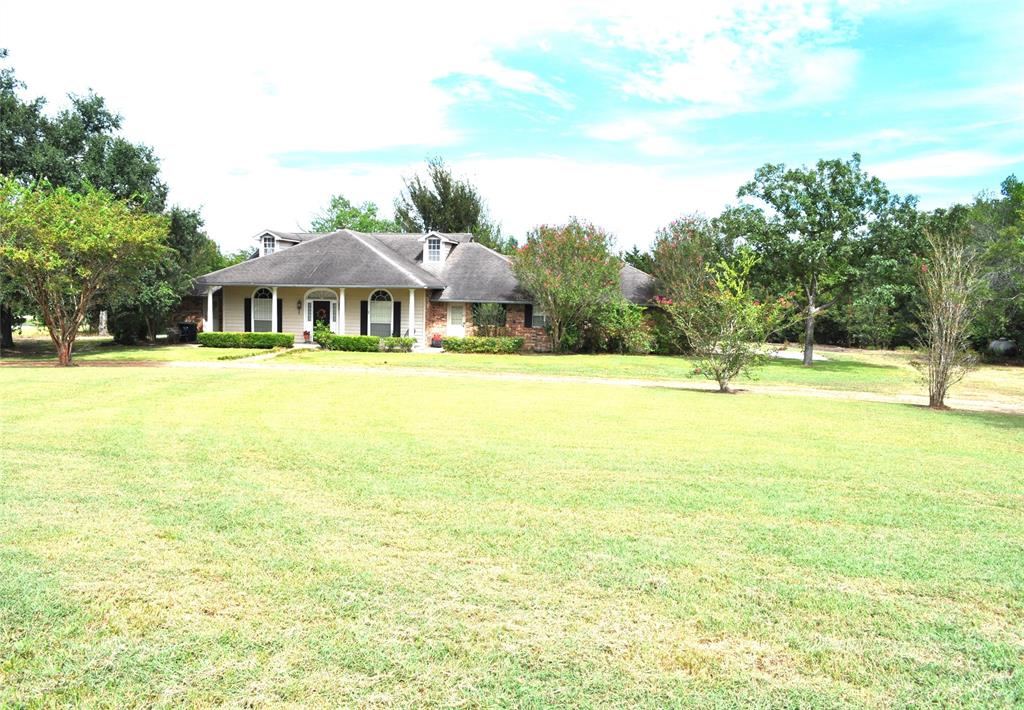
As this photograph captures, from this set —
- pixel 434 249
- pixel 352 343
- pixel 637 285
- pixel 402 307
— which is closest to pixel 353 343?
pixel 352 343

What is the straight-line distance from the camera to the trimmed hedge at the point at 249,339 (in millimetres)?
31828

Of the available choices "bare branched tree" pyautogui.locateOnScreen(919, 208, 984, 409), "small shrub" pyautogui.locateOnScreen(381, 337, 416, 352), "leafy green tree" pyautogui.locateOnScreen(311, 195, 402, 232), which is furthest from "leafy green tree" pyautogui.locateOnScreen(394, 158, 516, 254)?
"bare branched tree" pyautogui.locateOnScreen(919, 208, 984, 409)

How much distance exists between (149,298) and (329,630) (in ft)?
101

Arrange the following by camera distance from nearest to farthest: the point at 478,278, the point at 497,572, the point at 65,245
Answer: the point at 497,572 < the point at 65,245 < the point at 478,278

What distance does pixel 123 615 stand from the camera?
4.12 m

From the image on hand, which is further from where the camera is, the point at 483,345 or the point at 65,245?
the point at 483,345

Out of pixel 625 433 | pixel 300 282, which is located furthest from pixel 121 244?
pixel 625 433

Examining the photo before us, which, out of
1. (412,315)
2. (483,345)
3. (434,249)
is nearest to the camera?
(483,345)

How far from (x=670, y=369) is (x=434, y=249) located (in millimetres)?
17718

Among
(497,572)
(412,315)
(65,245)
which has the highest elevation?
(65,245)

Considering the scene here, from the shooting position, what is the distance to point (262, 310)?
35656 millimetres

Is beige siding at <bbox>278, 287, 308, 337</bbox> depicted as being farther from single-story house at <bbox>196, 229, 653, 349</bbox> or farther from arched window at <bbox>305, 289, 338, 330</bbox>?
arched window at <bbox>305, 289, 338, 330</bbox>

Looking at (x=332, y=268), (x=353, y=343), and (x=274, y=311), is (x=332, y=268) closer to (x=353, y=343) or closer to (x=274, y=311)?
(x=274, y=311)

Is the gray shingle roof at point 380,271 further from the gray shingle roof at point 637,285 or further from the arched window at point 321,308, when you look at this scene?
the arched window at point 321,308
